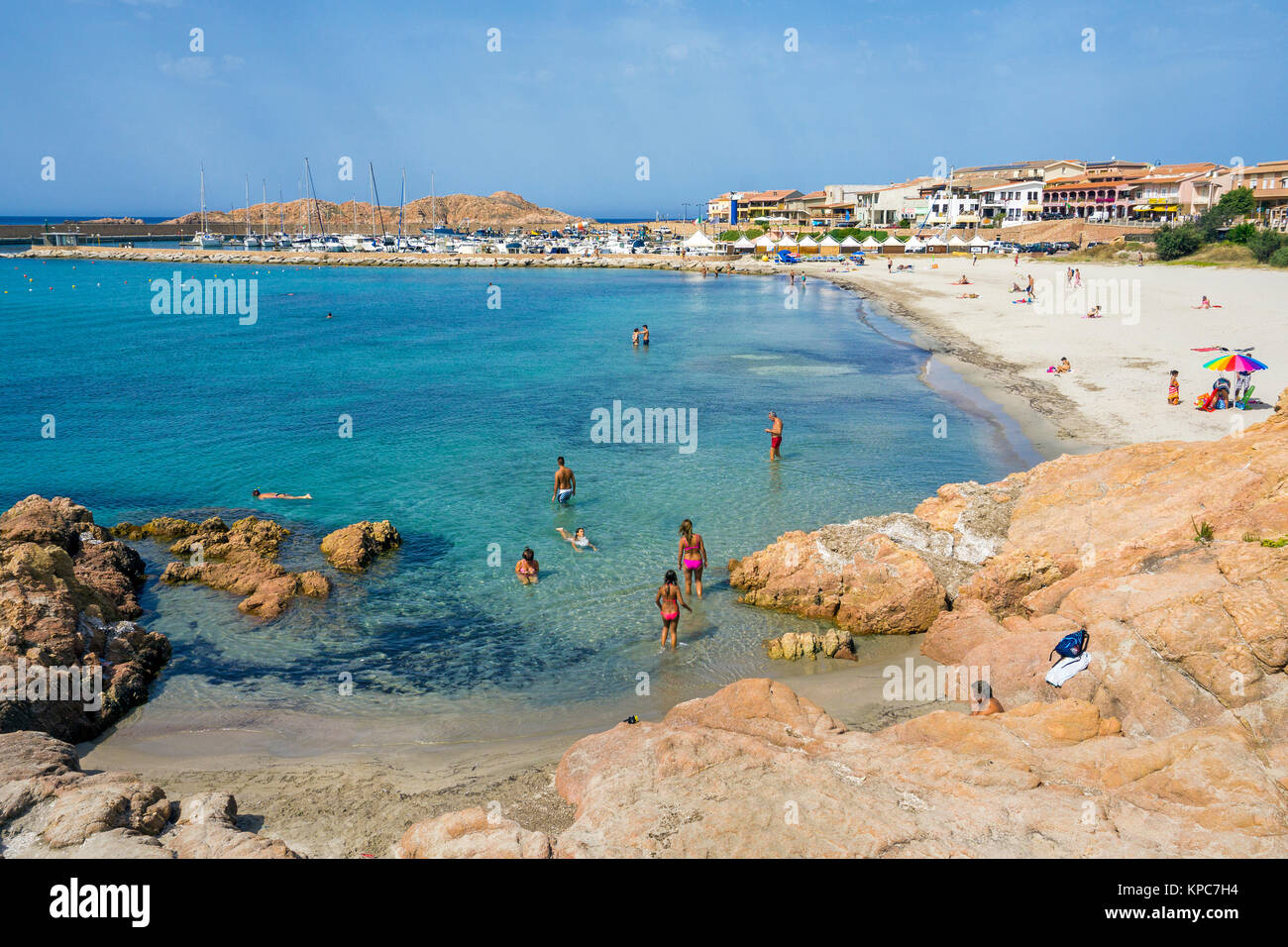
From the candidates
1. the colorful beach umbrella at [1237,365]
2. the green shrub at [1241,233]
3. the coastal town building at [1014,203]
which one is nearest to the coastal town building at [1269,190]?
the green shrub at [1241,233]

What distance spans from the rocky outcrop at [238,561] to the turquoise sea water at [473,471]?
37cm

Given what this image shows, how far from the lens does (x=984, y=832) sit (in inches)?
250

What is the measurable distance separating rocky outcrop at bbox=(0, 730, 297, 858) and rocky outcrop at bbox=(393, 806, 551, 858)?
3.24ft

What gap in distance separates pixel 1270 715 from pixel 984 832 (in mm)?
4029

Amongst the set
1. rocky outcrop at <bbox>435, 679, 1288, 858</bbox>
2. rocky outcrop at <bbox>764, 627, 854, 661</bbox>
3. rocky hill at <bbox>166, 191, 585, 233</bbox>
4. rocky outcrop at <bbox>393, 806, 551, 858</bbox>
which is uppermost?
rocky hill at <bbox>166, 191, 585, 233</bbox>

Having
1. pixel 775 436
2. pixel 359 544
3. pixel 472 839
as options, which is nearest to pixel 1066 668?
pixel 472 839

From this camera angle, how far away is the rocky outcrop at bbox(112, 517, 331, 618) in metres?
14.0

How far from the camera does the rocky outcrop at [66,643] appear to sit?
970cm

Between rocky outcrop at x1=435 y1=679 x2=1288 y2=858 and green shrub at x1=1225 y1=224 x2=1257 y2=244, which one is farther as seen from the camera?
green shrub at x1=1225 y1=224 x2=1257 y2=244

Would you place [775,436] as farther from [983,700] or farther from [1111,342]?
[1111,342]

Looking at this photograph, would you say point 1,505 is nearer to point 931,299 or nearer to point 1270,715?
point 1270,715

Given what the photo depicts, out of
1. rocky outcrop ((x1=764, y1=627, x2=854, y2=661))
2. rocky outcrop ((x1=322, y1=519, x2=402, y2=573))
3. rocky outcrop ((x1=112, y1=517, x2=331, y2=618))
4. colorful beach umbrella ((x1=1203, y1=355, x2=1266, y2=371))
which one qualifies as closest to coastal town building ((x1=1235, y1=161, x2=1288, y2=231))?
colorful beach umbrella ((x1=1203, y1=355, x2=1266, y2=371))

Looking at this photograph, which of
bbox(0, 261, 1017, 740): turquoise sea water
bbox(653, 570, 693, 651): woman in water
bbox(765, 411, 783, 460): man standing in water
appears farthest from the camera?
bbox(765, 411, 783, 460): man standing in water

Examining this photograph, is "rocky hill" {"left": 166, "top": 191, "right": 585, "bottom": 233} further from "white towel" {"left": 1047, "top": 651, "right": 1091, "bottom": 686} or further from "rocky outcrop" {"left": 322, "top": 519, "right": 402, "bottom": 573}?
"white towel" {"left": 1047, "top": 651, "right": 1091, "bottom": 686}
